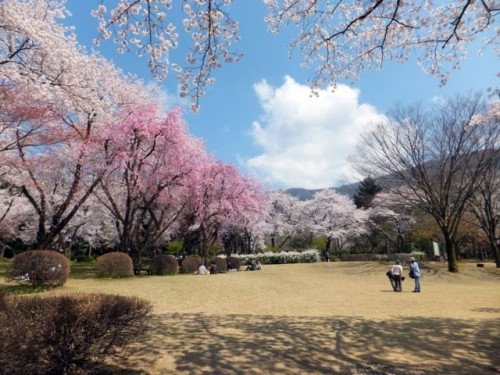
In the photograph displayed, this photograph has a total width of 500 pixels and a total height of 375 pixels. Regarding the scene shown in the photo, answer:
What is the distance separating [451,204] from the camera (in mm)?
27438

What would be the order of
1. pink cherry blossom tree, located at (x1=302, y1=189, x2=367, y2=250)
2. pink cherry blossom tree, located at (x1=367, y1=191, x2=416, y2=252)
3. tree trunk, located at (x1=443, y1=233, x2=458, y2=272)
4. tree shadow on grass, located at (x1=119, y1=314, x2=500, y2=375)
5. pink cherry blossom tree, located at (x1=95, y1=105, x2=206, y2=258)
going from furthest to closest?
pink cherry blossom tree, located at (x1=302, y1=189, x2=367, y2=250), pink cherry blossom tree, located at (x1=367, y1=191, x2=416, y2=252), tree trunk, located at (x1=443, y1=233, x2=458, y2=272), pink cherry blossom tree, located at (x1=95, y1=105, x2=206, y2=258), tree shadow on grass, located at (x1=119, y1=314, x2=500, y2=375)

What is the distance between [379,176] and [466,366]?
799 inches

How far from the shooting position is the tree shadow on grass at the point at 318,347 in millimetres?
5137

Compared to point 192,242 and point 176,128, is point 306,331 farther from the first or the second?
point 192,242

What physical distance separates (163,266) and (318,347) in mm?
15442

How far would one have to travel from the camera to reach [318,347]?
6.10m

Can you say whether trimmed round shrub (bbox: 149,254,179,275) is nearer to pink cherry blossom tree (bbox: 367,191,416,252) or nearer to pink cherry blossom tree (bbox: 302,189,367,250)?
pink cherry blossom tree (bbox: 367,191,416,252)

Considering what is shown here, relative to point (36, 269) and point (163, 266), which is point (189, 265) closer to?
point (163, 266)

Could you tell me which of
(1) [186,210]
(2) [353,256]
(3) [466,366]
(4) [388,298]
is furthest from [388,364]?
(2) [353,256]

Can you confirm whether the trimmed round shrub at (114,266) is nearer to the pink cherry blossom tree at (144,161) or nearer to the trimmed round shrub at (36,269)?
the pink cherry blossom tree at (144,161)

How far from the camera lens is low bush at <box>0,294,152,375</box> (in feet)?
11.6

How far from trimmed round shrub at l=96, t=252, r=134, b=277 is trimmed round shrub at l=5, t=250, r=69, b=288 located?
415cm

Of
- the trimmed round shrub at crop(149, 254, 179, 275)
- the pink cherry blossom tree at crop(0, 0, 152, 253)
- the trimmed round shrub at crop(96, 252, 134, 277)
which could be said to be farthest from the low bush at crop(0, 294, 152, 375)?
the trimmed round shrub at crop(149, 254, 179, 275)

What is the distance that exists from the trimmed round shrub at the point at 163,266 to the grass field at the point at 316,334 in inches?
269
